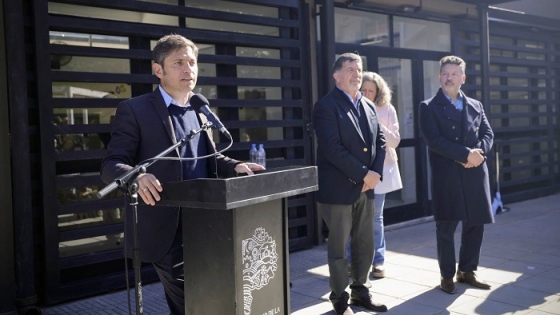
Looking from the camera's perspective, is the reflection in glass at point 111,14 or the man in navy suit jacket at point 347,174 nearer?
the man in navy suit jacket at point 347,174

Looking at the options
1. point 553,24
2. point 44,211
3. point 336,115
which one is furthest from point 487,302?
point 553,24

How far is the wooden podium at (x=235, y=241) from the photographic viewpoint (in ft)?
8.83

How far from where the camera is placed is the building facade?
5211 mm

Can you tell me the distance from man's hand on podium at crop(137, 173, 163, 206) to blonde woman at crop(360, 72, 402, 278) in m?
3.57

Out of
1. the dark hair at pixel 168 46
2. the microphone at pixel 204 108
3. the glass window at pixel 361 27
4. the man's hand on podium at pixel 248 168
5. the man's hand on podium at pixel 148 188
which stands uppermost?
the glass window at pixel 361 27

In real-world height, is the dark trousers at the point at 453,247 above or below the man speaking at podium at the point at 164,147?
below

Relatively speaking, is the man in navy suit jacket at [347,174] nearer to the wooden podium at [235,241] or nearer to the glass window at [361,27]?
the wooden podium at [235,241]

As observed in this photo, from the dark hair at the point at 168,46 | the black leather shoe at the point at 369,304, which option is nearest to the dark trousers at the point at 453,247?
the black leather shoe at the point at 369,304

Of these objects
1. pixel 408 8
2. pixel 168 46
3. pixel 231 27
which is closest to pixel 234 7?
pixel 231 27

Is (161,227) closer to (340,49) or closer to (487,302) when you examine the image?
(487,302)

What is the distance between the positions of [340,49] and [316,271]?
10.4 ft

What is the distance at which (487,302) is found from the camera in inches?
201

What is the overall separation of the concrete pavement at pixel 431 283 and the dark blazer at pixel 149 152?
2.22 metres

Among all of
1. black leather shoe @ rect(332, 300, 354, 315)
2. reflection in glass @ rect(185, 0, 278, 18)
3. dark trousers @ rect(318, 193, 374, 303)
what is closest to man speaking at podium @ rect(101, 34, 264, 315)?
dark trousers @ rect(318, 193, 374, 303)
